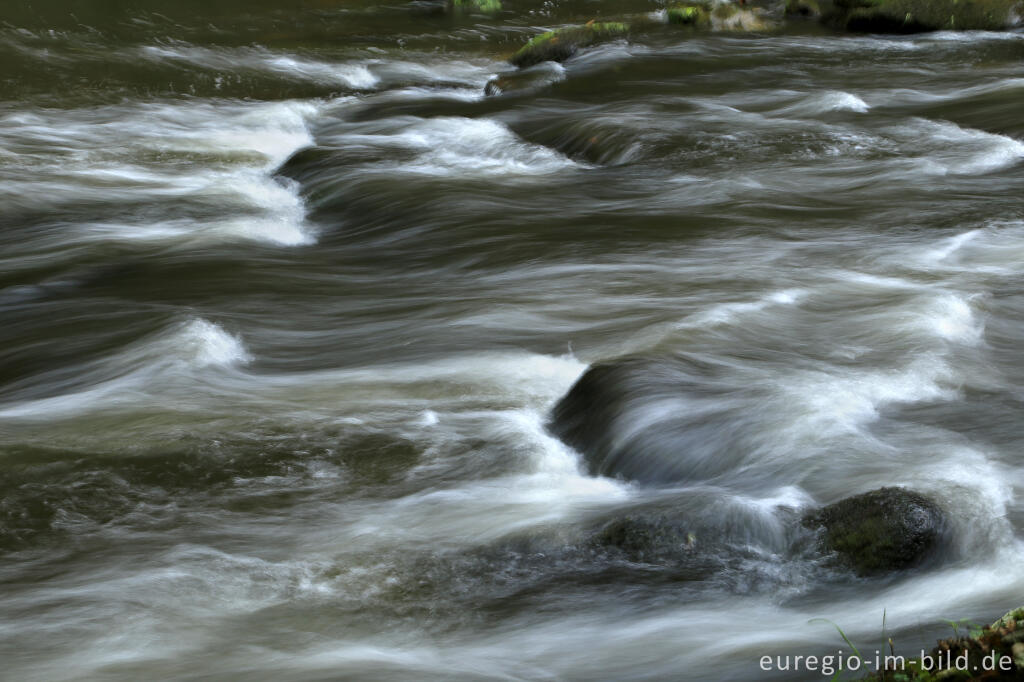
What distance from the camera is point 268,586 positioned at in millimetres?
3551

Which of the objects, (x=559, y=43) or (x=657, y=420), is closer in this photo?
(x=657, y=420)

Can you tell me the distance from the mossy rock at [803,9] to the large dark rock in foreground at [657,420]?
10824 millimetres

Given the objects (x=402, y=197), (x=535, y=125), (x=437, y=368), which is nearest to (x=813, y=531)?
(x=437, y=368)

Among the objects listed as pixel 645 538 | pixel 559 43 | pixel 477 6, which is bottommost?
pixel 645 538

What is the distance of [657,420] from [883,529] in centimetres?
108

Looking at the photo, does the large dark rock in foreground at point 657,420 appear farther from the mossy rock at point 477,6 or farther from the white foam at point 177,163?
the mossy rock at point 477,6

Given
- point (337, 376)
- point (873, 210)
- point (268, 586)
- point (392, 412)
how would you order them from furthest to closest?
point (873, 210) → point (337, 376) → point (392, 412) → point (268, 586)

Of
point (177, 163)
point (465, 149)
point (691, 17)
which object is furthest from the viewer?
point (691, 17)

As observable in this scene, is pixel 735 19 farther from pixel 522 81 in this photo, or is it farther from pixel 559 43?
pixel 522 81

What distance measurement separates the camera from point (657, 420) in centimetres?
438

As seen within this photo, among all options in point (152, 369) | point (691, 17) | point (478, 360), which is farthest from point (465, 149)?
point (691, 17)

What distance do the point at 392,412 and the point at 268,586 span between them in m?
1.28

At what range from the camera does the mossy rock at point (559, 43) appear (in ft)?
41.1

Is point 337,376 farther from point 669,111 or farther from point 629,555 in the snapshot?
point 669,111
